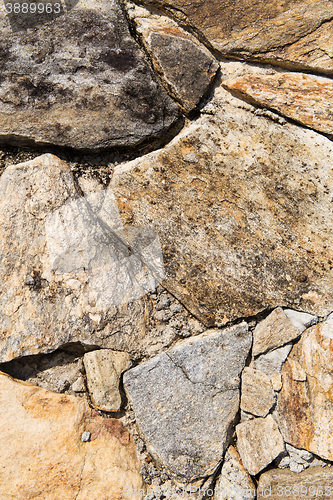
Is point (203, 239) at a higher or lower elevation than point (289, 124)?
lower

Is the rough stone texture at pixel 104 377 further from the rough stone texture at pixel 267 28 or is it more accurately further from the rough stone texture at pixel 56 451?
the rough stone texture at pixel 267 28

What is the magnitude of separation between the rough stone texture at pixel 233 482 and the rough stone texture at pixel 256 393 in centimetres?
25

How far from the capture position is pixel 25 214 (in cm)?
162

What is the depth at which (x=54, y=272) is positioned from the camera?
159cm

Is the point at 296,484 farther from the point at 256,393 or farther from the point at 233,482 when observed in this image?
the point at 256,393

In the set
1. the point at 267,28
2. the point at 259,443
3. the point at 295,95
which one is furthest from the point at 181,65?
the point at 259,443

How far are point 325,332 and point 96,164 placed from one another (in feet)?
4.71

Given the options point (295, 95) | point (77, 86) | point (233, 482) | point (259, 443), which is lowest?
point (233, 482)

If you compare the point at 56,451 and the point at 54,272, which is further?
the point at 54,272

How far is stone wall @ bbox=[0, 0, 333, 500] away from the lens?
1.57 meters

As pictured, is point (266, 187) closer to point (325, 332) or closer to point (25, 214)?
point (325, 332)

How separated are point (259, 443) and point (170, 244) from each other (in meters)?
1.06

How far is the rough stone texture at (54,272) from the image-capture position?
1.56 metres

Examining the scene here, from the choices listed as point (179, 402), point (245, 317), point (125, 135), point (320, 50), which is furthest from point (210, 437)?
point (320, 50)
